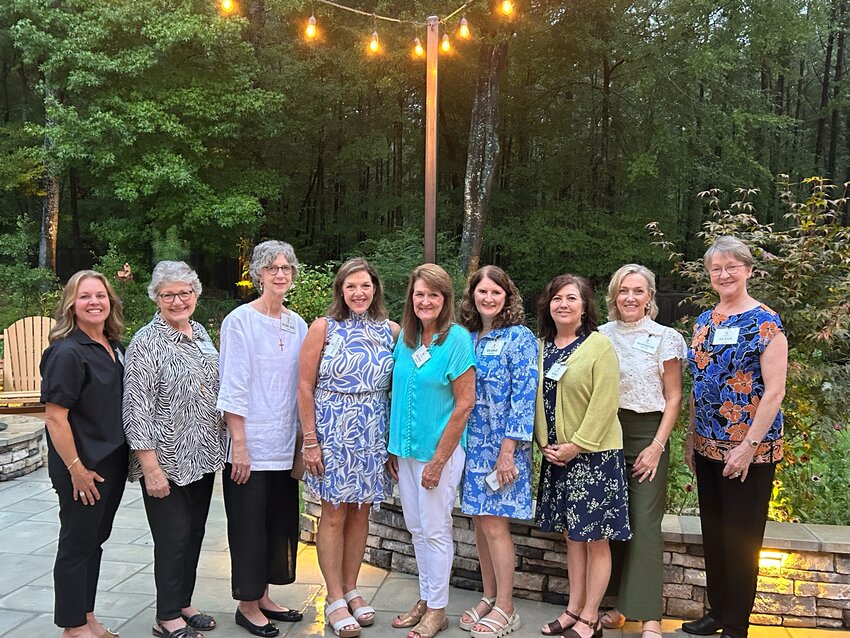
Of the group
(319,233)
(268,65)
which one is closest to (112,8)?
(268,65)

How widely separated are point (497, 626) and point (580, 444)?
91 cm

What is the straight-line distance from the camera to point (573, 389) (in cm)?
269

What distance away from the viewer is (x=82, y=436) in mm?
2557

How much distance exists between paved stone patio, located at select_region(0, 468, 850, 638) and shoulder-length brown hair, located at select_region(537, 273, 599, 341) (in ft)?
4.41

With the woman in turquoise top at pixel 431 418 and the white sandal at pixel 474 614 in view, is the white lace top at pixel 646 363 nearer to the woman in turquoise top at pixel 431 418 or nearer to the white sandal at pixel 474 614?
the woman in turquoise top at pixel 431 418

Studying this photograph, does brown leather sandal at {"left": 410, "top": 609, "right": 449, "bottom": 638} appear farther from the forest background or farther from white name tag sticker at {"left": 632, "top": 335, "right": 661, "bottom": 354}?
the forest background

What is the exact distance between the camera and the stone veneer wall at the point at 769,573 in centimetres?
293

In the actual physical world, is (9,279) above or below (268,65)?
below

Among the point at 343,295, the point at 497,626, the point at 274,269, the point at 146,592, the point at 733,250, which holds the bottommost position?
the point at 146,592

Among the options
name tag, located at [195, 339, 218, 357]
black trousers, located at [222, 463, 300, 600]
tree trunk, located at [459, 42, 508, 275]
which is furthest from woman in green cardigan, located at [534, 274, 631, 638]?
tree trunk, located at [459, 42, 508, 275]

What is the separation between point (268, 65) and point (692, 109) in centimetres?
1066

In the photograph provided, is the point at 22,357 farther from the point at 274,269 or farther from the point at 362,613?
the point at 362,613

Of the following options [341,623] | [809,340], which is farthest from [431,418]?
[809,340]

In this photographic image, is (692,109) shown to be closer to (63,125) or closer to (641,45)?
(641,45)
